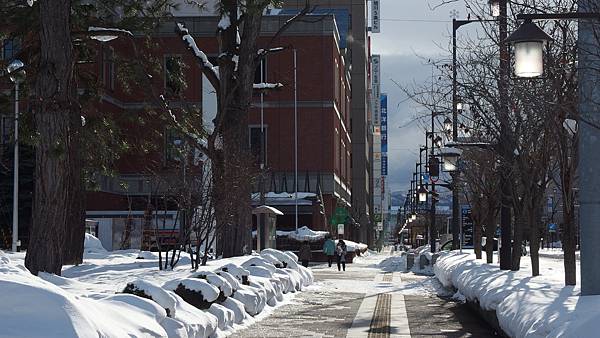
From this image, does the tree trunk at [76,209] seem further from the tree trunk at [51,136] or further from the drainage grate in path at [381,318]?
the drainage grate in path at [381,318]

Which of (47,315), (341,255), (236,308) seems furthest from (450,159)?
(47,315)

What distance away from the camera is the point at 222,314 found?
48.4 feet

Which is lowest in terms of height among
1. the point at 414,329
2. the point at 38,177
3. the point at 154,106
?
the point at 414,329

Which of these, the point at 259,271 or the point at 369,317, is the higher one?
the point at 259,271

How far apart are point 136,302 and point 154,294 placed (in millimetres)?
832

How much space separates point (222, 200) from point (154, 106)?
17.4 feet

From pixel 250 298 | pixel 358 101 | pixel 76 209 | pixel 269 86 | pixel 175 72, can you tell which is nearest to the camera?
pixel 250 298

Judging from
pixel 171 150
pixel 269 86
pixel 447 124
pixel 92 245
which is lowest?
pixel 92 245

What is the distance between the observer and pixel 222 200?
80.9 ft

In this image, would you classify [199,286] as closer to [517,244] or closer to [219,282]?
[219,282]

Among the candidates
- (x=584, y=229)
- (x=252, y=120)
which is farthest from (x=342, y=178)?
(x=584, y=229)

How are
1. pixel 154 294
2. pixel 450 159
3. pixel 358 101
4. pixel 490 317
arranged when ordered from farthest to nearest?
pixel 358 101 → pixel 450 159 → pixel 490 317 → pixel 154 294

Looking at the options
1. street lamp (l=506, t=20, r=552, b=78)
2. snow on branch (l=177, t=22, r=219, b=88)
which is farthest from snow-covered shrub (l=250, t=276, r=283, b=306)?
street lamp (l=506, t=20, r=552, b=78)

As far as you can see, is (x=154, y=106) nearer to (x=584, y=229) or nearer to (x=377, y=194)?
(x=584, y=229)
